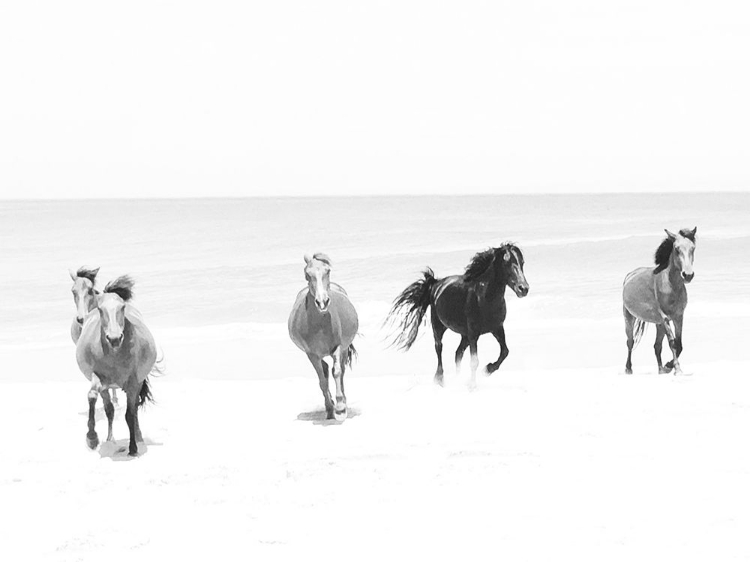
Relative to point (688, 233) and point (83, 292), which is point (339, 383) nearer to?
point (83, 292)

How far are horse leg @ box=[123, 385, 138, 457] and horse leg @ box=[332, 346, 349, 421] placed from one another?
6.08 ft

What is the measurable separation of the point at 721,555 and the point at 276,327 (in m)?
17.2

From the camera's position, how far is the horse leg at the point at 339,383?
883cm

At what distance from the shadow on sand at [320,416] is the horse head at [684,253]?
3.73 metres

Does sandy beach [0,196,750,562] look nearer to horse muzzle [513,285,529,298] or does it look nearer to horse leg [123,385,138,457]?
horse leg [123,385,138,457]

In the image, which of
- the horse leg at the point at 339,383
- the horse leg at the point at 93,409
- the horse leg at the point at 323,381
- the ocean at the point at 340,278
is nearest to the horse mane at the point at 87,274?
the horse leg at the point at 93,409

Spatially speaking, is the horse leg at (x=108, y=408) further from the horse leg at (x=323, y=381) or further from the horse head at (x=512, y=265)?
the horse head at (x=512, y=265)

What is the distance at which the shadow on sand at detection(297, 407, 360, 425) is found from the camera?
28.8 feet

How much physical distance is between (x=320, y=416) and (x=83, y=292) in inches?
95.1

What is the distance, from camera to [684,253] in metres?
10.5

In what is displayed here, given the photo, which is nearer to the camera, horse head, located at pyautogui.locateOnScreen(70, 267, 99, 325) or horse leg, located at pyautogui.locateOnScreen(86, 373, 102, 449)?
horse leg, located at pyautogui.locateOnScreen(86, 373, 102, 449)

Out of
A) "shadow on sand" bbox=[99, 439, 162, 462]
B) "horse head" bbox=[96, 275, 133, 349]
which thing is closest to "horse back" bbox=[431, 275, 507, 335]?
"shadow on sand" bbox=[99, 439, 162, 462]

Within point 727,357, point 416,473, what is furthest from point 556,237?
point 416,473

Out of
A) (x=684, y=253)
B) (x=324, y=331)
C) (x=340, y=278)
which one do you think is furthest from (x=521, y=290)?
(x=340, y=278)
